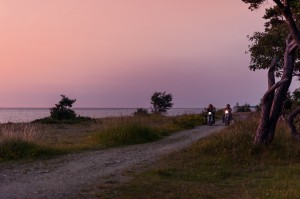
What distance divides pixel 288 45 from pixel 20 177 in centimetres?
947

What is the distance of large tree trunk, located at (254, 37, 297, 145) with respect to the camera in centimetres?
1576

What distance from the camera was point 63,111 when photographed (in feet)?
141

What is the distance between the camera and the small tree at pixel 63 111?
139 feet

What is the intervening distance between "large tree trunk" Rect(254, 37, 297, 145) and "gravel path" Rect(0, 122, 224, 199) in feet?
10.8

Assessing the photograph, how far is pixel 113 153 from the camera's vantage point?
16656 millimetres

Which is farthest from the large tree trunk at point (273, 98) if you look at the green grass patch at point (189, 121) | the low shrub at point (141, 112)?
the low shrub at point (141, 112)

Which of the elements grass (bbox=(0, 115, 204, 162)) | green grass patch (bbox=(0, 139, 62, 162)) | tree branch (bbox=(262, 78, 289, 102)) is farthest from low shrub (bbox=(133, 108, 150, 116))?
tree branch (bbox=(262, 78, 289, 102))

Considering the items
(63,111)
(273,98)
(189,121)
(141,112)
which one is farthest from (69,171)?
(141,112)

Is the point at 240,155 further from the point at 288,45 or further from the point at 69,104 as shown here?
the point at 69,104

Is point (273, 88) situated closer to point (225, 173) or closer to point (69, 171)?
point (225, 173)

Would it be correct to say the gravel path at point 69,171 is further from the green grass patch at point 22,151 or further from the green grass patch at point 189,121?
the green grass patch at point 189,121

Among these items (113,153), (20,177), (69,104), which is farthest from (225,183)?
(69,104)

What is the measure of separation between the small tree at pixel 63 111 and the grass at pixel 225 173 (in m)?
27.1

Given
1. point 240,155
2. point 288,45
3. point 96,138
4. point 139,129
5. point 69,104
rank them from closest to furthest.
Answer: point 240,155, point 288,45, point 96,138, point 139,129, point 69,104
